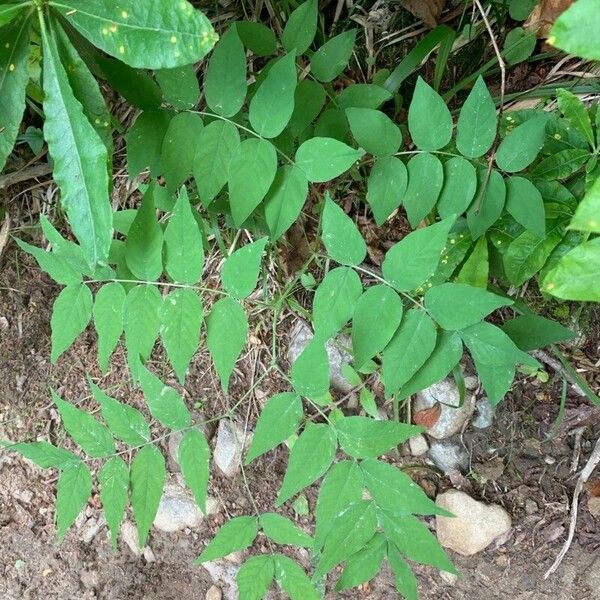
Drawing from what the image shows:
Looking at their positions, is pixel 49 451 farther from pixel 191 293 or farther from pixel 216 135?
pixel 216 135

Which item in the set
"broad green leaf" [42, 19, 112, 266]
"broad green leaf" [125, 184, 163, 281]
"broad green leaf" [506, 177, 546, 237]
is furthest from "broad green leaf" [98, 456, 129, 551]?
"broad green leaf" [506, 177, 546, 237]

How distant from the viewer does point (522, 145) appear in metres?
1.21

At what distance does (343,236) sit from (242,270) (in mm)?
197

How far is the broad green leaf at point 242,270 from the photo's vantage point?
1.16 m

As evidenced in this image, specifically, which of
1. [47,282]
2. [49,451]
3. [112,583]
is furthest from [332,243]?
[112,583]

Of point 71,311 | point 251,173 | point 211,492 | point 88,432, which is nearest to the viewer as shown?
point 251,173

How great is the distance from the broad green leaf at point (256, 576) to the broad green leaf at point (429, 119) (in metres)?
0.93

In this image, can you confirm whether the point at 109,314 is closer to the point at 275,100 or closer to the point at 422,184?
the point at 275,100

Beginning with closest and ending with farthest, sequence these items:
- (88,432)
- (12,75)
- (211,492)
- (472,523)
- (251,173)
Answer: (12,75)
(251,173)
(88,432)
(472,523)
(211,492)

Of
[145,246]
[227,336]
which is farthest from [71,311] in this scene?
[227,336]

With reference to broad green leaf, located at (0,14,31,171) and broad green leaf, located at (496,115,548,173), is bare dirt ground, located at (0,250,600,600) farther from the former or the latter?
broad green leaf, located at (0,14,31,171)

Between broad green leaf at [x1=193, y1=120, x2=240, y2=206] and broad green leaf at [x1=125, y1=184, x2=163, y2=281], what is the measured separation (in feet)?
0.33

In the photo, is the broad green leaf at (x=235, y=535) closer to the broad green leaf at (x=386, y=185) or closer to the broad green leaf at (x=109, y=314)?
the broad green leaf at (x=109, y=314)

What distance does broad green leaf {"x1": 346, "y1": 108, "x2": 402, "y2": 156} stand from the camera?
4.04 feet
